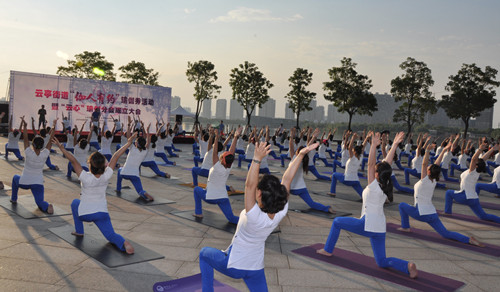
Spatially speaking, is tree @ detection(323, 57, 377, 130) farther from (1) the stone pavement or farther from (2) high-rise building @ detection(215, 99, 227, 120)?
(2) high-rise building @ detection(215, 99, 227, 120)

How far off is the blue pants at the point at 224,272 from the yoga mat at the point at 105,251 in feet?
6.62

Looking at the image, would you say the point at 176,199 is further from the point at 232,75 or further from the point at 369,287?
the point at 232,75

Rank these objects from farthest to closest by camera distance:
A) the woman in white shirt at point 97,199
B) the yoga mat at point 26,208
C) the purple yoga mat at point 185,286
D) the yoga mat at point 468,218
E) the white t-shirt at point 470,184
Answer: the yoga mat at point 468,218 → the white t-shirt at point 470,184 → the yoga mat at point 26,208 → the woman in white shirt at point 97,199 → the purple yoga mat at point 185,286

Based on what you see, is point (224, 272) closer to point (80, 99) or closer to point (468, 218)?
point (468, 218)

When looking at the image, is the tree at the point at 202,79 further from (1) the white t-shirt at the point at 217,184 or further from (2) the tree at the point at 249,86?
(1) the white t-shirt at the point at 217,184

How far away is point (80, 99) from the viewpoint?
2873 centimetres

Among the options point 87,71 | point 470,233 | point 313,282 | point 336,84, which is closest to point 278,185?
point 313,282

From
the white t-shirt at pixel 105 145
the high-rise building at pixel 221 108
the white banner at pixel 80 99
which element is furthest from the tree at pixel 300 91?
the high-rise building at pixel 221 108

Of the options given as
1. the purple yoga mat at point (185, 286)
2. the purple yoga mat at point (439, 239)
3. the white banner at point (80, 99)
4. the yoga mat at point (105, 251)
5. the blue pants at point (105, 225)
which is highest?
the white banner at point (80, 99)

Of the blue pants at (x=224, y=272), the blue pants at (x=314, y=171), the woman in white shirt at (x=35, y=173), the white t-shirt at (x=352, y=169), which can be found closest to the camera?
the blue pants at (x=224, y=272)

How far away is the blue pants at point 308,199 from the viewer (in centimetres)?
939

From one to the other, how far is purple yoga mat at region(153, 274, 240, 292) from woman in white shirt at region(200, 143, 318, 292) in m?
1.10

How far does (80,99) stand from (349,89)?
86.3 ft

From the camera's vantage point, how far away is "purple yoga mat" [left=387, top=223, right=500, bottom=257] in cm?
727
